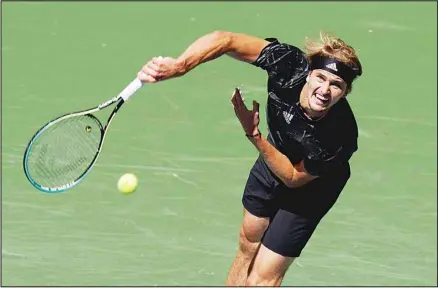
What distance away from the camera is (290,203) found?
7.41m

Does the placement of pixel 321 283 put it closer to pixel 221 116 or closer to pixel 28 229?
pixel 28 229

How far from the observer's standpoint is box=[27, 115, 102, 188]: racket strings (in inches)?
272

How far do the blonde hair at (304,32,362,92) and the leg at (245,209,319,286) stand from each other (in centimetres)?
106

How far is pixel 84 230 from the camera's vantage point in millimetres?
8648

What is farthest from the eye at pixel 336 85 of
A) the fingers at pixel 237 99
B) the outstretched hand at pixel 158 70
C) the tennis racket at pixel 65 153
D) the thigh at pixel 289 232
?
the tennis racket at pixel 65 153

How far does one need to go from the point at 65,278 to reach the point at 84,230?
731 millimetres

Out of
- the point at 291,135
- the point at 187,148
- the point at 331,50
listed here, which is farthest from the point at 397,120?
the point at 331,50

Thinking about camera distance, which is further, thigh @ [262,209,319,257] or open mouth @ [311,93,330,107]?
thigh @ [262,209,319,257]

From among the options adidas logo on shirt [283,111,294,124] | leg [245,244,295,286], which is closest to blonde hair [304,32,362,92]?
adidas logo on shirt [283,111,294,124]

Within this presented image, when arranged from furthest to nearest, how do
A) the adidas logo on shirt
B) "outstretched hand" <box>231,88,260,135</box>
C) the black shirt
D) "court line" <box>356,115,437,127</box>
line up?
"court line" <box>356,115,437,127</box> → the adidas logo on shirt → the black shirt → "outstretched hand" <box>231,88,260,135</box>

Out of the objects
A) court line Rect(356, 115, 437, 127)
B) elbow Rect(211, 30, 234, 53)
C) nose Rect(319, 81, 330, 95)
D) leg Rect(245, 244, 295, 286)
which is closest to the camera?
elbow Rect(211, 30, 234, 53)

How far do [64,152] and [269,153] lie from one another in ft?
3.93

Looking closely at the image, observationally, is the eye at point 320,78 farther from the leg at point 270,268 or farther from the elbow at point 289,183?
the leg at point 270,268

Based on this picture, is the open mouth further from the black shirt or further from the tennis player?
the black shirt
